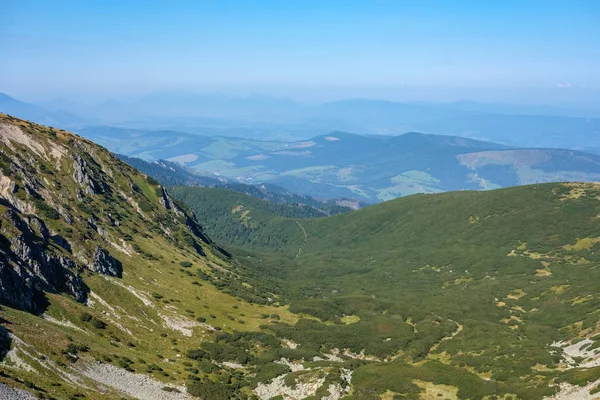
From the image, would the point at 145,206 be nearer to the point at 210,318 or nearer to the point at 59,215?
the point at 59,215

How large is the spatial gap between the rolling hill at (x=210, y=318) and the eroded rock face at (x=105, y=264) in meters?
0.39

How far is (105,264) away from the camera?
117 m

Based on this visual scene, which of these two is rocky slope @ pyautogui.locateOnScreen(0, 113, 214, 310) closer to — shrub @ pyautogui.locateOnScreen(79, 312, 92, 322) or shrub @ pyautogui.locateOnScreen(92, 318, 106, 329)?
shrub @ pyautogui.locateOnScreen(79, 312, 92, 322)

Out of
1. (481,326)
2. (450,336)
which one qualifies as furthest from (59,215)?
(481,326)

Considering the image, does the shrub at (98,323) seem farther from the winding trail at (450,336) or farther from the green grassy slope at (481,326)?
the winding trail at (450,336)

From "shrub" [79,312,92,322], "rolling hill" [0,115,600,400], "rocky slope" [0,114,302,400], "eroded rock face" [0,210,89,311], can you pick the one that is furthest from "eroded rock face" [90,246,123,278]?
"shrub" [79,312,92,322]

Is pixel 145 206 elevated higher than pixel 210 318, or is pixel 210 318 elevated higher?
pixel 145 206

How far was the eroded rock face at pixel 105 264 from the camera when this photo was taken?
11464cm

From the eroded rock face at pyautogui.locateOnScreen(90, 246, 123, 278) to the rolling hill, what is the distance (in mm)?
388

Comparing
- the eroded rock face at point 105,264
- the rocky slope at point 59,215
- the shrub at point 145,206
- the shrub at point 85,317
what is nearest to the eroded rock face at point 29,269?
the rocky slope at point 59,215

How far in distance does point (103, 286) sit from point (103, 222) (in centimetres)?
4364

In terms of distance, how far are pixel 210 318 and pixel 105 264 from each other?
27552mm

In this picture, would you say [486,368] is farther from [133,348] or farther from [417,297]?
[417,297]

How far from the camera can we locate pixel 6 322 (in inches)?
2685
